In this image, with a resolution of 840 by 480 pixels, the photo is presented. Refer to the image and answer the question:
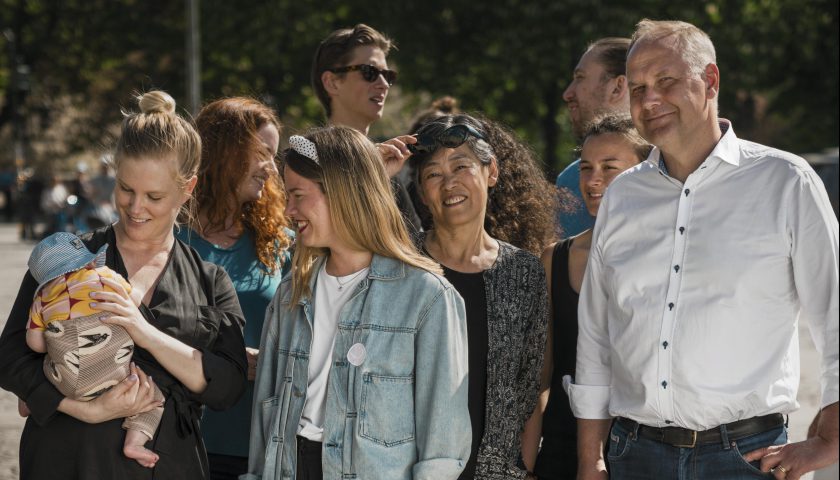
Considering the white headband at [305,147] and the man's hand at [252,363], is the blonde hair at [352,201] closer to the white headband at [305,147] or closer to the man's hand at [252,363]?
the white headband at [305,147]

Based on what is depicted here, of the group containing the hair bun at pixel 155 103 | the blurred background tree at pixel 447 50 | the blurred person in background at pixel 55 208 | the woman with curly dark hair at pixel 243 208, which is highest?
the blurred background tree at pixel 447 50

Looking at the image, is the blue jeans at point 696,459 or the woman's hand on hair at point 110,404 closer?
the blue jeans at point 696,459

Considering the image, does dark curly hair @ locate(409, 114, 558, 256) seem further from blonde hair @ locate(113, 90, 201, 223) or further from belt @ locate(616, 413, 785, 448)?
belt @ locate(616, 413, 785, 448)

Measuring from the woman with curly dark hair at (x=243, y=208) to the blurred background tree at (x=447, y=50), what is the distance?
1401cm

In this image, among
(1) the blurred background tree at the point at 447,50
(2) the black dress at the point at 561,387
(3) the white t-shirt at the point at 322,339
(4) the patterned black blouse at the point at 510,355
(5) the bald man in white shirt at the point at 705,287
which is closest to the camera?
(5) the bald man in white shirt at the point at 705,287

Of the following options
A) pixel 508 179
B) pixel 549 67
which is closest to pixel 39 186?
pixel 549 67

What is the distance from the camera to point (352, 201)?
345cm

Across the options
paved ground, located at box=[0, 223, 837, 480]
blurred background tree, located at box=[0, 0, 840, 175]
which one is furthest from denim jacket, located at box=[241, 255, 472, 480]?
blurred background tree, located at box=[0, 0, 840, 175]

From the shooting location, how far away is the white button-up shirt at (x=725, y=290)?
3027 millimetres

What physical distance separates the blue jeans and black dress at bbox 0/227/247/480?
4.34 ft

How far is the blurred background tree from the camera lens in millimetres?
22719

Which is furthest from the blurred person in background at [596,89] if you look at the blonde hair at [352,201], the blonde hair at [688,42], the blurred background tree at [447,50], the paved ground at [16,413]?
the blurred background tree at [447,50]

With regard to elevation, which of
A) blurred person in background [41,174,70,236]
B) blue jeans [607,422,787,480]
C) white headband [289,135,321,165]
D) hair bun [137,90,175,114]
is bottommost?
blurred person in background [41,174,70,236]

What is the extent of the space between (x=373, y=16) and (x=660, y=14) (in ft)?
22.4
